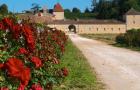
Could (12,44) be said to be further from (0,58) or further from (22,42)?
(0,58)

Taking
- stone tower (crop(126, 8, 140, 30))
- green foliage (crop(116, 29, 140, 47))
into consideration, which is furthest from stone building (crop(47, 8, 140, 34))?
green foliage (crop(116, 29, 140, 47))

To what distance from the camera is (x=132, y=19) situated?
477 ft

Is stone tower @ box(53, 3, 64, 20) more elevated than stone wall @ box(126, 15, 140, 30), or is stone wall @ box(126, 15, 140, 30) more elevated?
stone tower @ box(53, 3, 64, 20)

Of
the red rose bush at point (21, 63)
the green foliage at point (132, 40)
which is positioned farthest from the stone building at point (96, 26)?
the red rose bush at point (21, 63)

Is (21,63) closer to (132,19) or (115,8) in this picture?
(132,19)

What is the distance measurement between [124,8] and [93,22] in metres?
17.0

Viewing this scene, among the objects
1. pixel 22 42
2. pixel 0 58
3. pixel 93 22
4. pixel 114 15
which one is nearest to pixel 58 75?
pixel 22 42

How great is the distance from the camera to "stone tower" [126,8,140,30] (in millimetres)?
143625

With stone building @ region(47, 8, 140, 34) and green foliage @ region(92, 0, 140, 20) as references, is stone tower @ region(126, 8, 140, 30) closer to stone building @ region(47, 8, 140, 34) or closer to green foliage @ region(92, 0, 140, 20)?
stone building @ region(47, 8, 140, 34)

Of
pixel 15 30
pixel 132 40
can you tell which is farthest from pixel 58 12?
pixel 15 30

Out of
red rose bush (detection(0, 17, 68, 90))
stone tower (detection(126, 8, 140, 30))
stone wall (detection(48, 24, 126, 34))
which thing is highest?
red rose bush (detection(0, 17, 68, 90))

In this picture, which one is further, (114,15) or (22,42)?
(114,15)

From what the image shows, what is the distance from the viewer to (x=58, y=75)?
982 cm

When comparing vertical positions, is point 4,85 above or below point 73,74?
above
